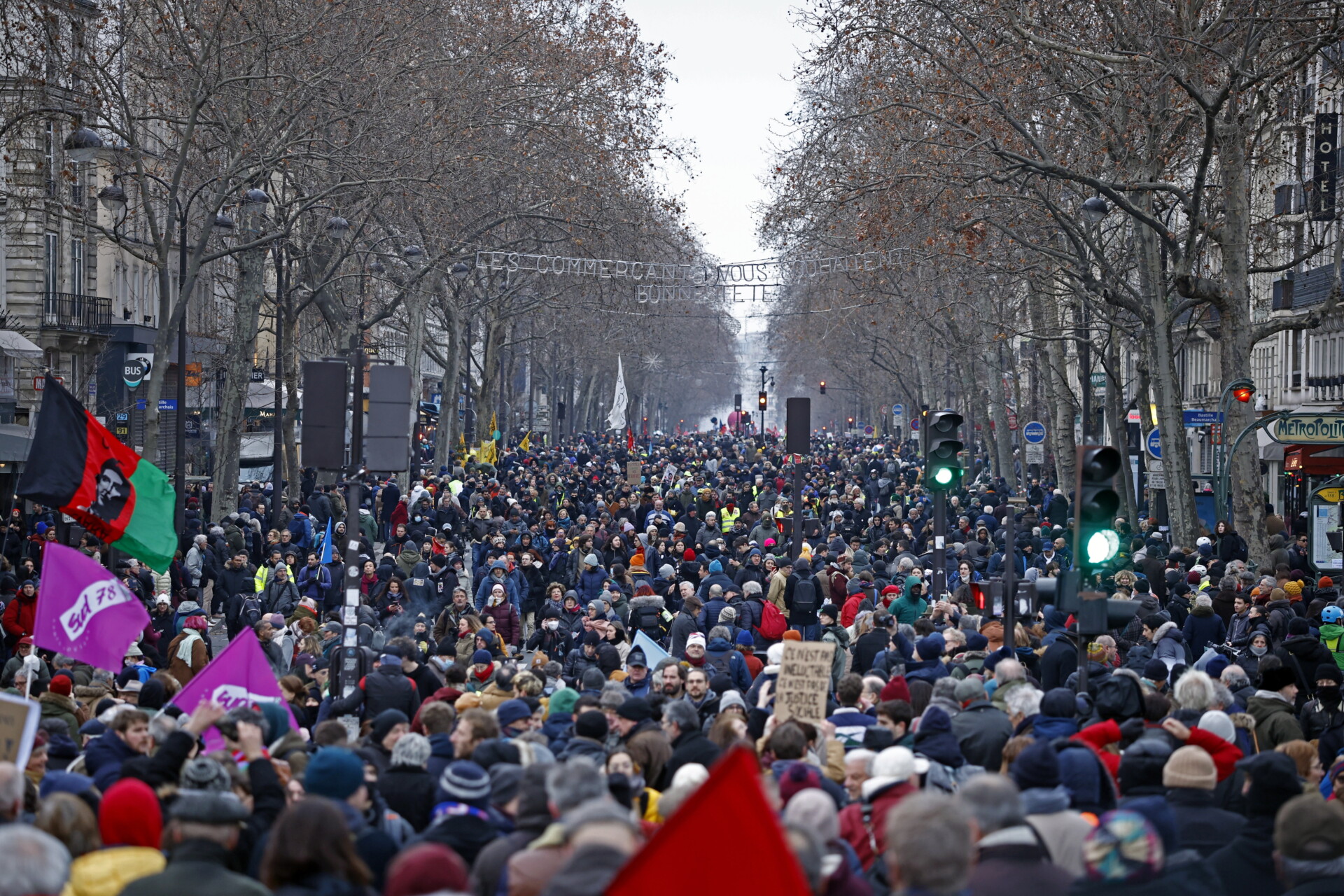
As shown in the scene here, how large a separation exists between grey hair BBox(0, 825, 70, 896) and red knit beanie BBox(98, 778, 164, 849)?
99 centimetres

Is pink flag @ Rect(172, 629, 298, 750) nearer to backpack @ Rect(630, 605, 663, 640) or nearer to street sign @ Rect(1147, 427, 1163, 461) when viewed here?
backpack @ Rect(630, 605, 663, 640)

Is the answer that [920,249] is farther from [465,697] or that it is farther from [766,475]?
[465,697]

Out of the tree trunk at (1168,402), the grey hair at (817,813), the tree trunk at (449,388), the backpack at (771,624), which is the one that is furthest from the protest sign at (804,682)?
the tree trunk at (449,388)

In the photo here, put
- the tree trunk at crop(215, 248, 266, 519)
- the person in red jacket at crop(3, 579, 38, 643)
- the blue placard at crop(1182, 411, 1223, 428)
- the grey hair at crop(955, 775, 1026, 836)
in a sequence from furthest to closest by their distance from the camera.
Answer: the tree trunk at crop(215, 248, 266, 519) → the blue placard at crop(1182, 411, 1223, 428) → the person in red jacket at crop(3, 579, 38, 643) → the grey hair at crop(955, 775, 1026, 836)

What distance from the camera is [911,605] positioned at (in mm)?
17328

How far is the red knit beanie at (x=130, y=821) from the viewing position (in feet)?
20.4

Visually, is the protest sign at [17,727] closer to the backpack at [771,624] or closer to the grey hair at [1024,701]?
the grey hair at [1024,701]

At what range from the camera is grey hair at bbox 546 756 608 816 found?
620 cm

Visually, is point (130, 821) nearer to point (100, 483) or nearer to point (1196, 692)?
point (1196, 692)

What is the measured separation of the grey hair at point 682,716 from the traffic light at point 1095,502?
9.21 ft

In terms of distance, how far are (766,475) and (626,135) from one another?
873cm

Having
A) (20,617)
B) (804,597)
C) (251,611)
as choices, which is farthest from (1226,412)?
(20,617)

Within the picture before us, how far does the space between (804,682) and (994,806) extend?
4013 millimetres

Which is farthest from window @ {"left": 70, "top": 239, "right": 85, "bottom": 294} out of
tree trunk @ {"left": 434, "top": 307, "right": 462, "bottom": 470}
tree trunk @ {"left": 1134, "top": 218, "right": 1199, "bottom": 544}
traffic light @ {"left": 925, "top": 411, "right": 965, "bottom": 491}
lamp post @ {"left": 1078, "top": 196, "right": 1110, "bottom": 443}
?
traffic light @ {"left": 925, "top": 411, "right": 965, "bottom": 491}
